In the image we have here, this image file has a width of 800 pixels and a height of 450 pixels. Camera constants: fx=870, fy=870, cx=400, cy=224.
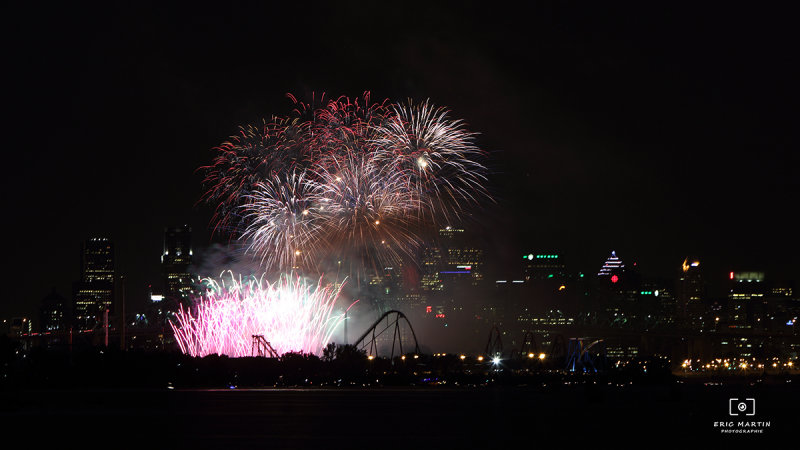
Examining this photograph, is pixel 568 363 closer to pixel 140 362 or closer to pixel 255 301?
pixel 255 301

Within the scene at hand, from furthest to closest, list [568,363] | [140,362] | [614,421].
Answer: [568,363] < [140,362] < [614,421]

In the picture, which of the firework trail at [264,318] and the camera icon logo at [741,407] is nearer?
the camera icon logo at [741,407]

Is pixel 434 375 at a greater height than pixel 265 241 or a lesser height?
lesser

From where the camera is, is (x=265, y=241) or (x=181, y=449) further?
(x=265, y=241)

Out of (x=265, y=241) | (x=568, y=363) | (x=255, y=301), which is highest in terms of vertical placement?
(x=265, y=241)

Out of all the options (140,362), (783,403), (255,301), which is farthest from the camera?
(255,301)

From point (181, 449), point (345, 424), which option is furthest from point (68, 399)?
point (181, 449)

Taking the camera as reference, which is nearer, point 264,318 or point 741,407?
point 741,407

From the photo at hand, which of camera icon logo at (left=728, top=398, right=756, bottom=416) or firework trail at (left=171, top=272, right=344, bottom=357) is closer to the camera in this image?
camera icon logo at (left=728, top=398, right=756, bottom=416)
